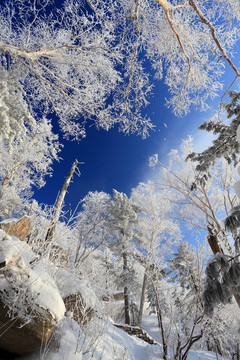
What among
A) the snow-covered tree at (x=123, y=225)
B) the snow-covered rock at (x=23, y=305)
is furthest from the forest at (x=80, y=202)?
the snow-covered tree at (x=123, y=225)

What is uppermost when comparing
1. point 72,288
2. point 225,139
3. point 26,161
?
point 26,161

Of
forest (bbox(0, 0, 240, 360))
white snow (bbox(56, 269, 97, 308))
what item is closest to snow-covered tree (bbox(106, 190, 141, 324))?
forest (bbox(0, 0, 240, 360))

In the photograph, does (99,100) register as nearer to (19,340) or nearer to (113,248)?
(19,340)

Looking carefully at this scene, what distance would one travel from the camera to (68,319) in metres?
3.34

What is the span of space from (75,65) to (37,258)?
6.34 meters

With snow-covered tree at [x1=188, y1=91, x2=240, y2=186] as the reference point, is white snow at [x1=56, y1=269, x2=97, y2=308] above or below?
below

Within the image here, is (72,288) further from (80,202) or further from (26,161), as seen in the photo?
(26,161)

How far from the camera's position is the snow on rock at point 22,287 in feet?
7.81

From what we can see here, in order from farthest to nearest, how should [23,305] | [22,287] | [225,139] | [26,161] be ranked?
[26,161] → [225,139] → [22,287] → [23,305]

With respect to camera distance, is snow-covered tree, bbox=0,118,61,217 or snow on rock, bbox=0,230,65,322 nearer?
snow on rock, bbox=0,230,65,322

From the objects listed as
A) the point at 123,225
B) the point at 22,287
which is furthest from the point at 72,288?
the point at 123,225

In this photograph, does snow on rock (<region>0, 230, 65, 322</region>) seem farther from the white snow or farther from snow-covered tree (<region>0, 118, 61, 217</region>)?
snow-covered tree (<region>0, 118, 61, 217</region>)

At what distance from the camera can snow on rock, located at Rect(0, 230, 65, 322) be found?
238 centimetres

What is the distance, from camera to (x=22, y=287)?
8.30 feet
